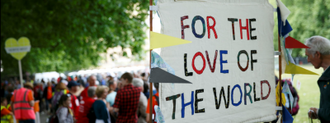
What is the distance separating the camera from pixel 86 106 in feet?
16.8

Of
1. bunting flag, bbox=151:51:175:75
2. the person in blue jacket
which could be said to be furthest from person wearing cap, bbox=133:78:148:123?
bunting flag, bbox=151:51:175:75

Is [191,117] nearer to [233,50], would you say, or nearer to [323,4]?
[233,50]

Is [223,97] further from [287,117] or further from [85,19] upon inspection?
[85,19]

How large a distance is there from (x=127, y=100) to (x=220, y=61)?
2.47 m

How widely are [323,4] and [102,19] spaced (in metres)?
10.5

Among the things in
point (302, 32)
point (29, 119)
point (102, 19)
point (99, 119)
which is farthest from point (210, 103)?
point (302, 32)

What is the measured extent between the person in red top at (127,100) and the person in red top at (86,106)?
54 centimetres

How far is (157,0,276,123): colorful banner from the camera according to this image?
2.37 metres

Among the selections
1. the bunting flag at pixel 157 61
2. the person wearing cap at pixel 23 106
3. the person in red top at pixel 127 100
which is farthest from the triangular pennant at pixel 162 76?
the person wearing cap at pixel 23 106

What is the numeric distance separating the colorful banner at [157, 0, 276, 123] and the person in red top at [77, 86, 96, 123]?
9.97 feet

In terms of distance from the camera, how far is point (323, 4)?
46.9ft

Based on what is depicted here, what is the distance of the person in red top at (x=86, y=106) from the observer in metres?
5.07

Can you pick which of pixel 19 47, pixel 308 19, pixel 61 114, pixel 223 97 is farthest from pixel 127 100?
pixel 308 19

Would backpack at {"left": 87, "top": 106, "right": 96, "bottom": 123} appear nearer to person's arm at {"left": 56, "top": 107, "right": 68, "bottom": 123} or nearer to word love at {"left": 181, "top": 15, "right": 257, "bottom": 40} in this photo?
person's arm at {"left": 56, "top": 107, "right": 68, "bottom": 123}
